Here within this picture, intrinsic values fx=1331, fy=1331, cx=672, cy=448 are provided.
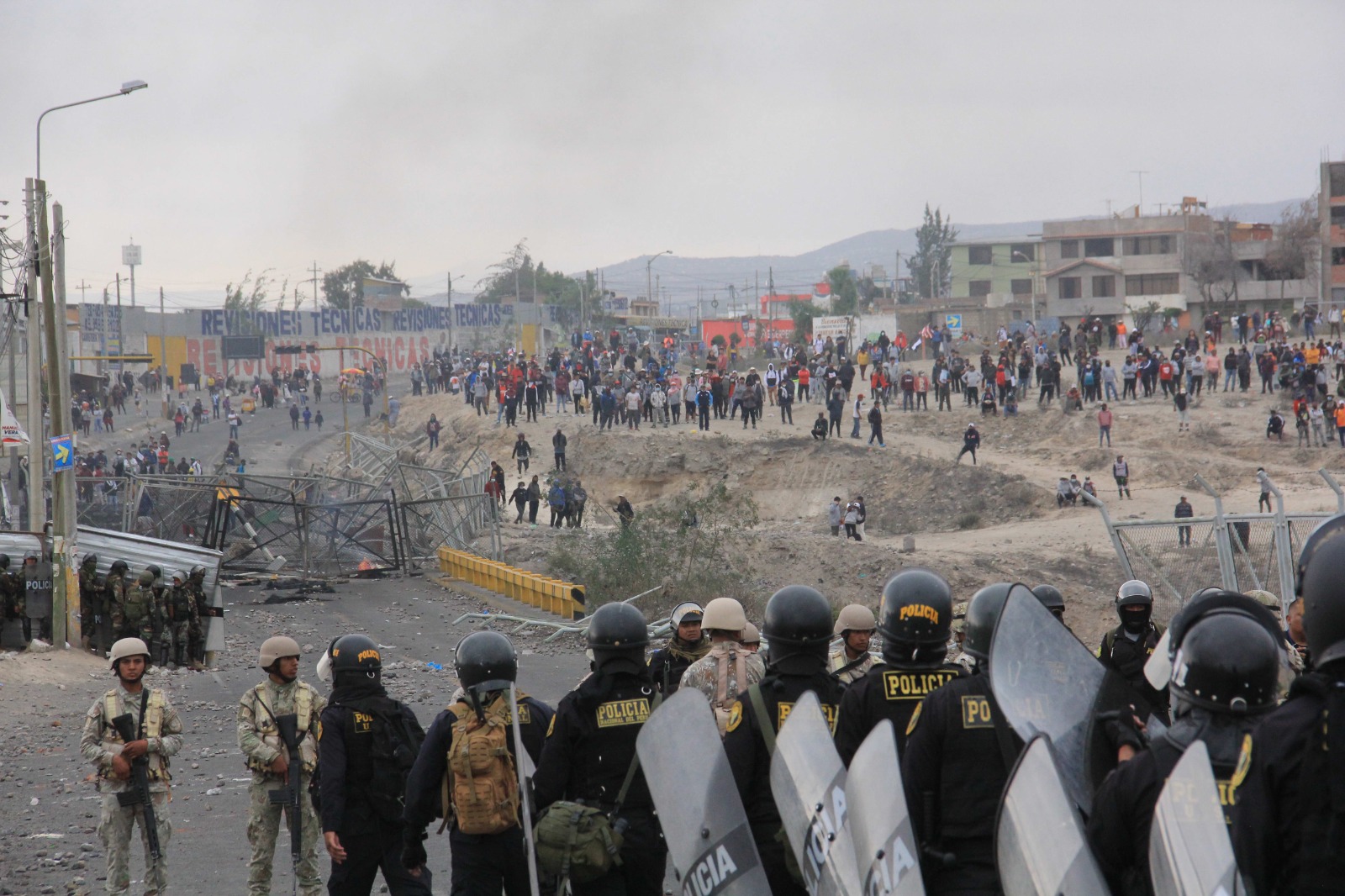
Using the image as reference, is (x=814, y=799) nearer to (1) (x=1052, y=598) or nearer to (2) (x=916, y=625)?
(2) (x=916, y=625)

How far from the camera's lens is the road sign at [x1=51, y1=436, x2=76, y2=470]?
16.4 meters

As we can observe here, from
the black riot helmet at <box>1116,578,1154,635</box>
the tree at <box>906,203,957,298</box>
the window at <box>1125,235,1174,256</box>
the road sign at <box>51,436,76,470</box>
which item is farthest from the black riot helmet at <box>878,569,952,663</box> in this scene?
the tree at <box>906,203,957,298</box>

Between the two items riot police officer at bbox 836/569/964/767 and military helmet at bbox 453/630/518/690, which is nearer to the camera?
riot police officer at bbox 836/569/964/767

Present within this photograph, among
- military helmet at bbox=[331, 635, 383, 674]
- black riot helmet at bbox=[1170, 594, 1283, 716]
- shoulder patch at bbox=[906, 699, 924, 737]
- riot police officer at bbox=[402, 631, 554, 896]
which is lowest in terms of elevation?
riot police officer at bbox=[402, 631, 554, 896]

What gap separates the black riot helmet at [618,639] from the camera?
487 centimetres

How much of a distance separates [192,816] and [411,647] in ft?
26.3

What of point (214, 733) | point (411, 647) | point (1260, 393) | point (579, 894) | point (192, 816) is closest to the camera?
point (579, 894)

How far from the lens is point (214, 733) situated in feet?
39.5

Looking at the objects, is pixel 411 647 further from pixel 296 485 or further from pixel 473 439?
pixel 473 439

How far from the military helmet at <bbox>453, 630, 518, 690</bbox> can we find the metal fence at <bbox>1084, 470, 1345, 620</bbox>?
292 inches

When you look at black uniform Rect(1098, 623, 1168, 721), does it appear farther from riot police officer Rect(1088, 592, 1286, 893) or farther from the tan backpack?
riot police officer Rect(1088, 592, 1286, 893)

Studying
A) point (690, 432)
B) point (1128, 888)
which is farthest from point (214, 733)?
point (690, 432)

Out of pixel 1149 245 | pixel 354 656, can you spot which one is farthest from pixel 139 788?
pixel 1149 245

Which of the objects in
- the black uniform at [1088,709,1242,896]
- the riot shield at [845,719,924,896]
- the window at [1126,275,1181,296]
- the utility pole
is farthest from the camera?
the window at [1126,275,1181,296]
